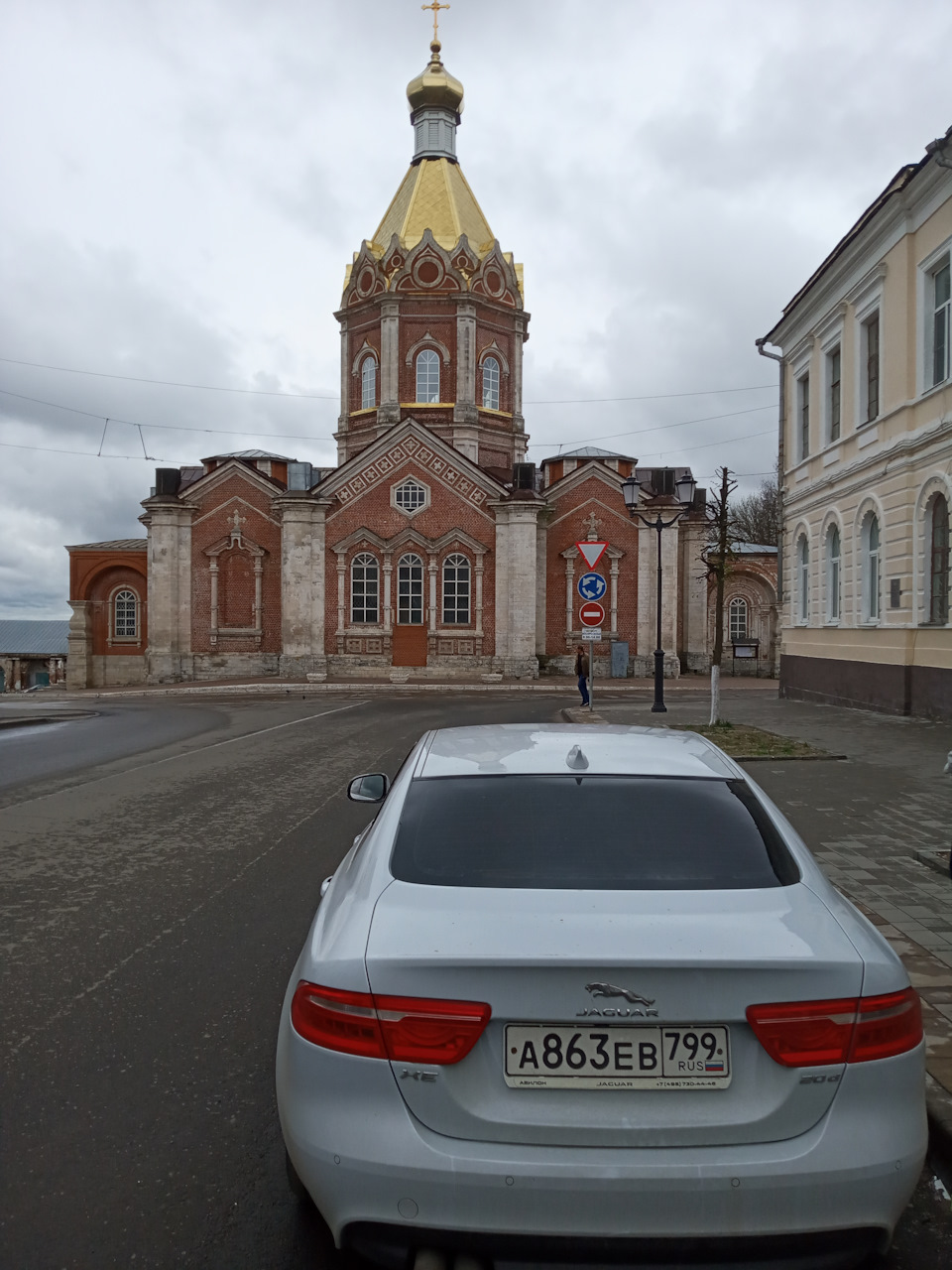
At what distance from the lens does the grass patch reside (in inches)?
492

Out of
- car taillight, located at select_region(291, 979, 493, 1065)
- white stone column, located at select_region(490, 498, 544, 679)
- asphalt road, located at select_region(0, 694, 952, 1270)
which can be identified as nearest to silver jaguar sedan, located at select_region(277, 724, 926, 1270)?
car taillight, located at select_region(291, 979, 493, 1065)

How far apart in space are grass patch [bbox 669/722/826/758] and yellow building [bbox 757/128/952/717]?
3543mm

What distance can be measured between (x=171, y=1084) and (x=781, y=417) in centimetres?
2386

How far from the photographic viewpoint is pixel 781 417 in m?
24.5

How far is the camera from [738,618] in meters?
43.5

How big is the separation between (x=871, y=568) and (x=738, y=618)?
79.8 ft

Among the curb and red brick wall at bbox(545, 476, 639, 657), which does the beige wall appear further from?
red brick wall at bbox(545, 476, 639, 657)

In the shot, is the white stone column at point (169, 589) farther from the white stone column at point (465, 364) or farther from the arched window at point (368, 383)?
the white stone column at point (465, 364)

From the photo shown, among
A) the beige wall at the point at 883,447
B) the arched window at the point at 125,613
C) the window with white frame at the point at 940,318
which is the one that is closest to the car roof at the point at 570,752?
the beige wall at the point at 883,447

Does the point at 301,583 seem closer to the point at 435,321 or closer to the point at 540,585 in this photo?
the point at 540,585

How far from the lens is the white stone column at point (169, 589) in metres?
37.2

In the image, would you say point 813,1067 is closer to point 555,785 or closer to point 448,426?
point 555,785

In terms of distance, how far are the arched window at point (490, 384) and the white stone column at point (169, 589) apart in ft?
42.5

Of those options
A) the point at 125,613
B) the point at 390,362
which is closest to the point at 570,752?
the point at 390,362
